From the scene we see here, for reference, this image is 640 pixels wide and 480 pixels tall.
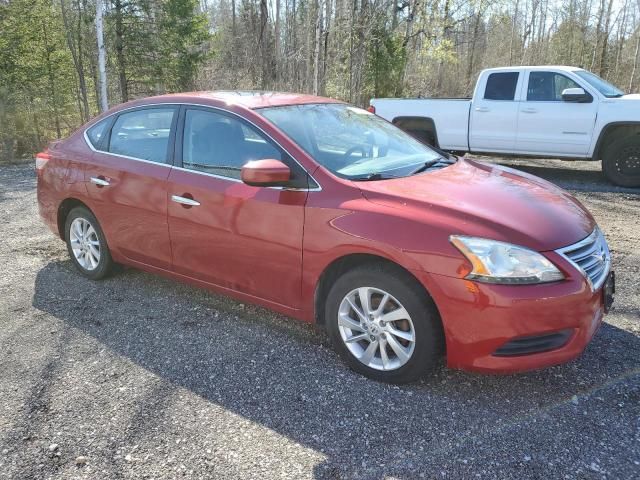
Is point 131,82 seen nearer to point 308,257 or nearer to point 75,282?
point 75,282

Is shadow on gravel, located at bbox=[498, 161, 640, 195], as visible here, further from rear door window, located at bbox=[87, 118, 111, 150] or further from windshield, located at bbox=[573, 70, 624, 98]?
rear door window, located at bbox=[87, 118, 111, 150]

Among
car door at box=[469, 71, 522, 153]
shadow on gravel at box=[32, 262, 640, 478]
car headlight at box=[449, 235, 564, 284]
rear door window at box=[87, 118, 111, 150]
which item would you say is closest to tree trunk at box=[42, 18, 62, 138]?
car door at box=[469, 71, 522, 153]

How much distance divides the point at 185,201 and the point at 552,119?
706 cm

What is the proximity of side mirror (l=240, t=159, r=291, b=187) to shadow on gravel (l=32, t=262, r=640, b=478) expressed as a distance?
3.70 ft

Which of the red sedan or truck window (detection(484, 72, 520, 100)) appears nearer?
the red sedan

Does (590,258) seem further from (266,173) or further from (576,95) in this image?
(576,95)

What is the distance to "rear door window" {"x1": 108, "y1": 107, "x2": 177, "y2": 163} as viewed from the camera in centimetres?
397

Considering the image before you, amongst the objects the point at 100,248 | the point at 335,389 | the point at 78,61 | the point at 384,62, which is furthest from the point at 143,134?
the point at 78,61

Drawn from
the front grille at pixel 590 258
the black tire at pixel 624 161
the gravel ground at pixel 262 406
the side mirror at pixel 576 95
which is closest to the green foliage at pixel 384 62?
the side mirror at pixel 576 95

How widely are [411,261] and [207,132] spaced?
1.85m

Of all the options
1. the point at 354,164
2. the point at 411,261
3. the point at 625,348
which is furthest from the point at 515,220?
the point at 625,348

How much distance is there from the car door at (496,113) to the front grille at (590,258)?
6.49 metres

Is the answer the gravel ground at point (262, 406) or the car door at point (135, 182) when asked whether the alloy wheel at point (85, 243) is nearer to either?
the car door at point (135, 182)

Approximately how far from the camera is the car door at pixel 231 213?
325 centimetres
